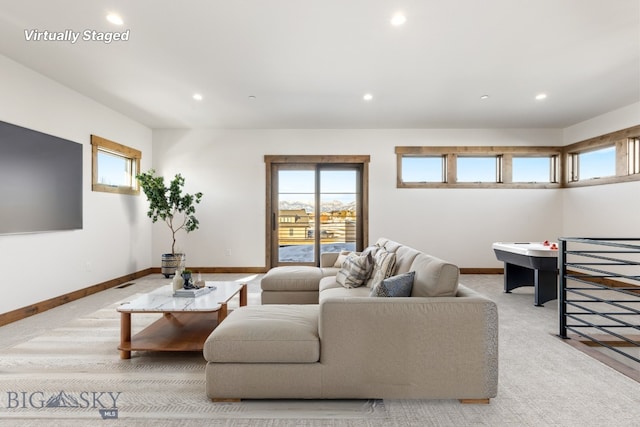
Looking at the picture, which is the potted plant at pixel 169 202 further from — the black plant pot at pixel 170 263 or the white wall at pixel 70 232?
the white wall at pixel 70 232

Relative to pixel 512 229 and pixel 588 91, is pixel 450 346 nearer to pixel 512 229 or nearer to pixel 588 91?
pixel 588 91

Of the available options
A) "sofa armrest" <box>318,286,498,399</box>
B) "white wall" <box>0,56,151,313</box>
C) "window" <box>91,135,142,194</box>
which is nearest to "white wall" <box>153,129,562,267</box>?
"window" <box>91,135,142,194</box>

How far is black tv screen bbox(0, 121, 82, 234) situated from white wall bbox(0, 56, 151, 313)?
139 millimetres

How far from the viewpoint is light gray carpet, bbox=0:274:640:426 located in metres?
1.78

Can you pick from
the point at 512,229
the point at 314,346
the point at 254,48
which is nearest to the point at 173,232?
the point at 254,48

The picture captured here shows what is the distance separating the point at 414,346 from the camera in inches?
73.1

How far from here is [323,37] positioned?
294 cm

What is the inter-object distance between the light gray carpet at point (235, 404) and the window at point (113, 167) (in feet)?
8.21

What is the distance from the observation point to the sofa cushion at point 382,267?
2.77m

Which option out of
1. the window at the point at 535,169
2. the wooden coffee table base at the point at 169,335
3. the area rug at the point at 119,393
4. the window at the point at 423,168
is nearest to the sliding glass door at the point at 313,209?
the window at the point at 423,168

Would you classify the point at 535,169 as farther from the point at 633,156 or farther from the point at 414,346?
the point at 414,346

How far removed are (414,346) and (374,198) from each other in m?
4.43

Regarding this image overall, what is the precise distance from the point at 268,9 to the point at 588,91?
4356 mm

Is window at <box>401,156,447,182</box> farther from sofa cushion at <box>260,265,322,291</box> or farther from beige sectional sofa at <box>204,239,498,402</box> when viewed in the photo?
beige sectional sofa at <box>204,239,498,402</box>
